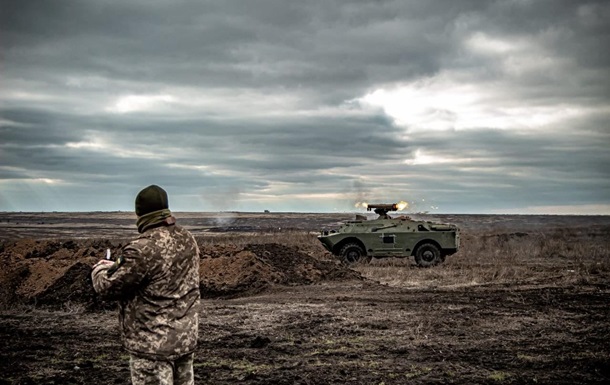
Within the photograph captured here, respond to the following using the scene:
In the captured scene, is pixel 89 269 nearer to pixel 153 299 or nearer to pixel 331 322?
pixel 331 322

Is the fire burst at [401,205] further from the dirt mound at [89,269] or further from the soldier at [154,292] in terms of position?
the soldier at [154,292]

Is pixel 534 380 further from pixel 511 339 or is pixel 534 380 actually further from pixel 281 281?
pixel 281 281

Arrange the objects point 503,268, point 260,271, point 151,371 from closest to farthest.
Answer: point 151,371 < point 260,271 < point 503,268

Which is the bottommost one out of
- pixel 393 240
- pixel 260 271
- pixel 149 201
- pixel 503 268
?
pixel 503 268

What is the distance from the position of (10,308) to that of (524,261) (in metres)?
19.2

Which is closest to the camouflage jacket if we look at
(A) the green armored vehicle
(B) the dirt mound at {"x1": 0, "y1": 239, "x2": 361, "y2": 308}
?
(B) the dirt mound at {"x1": 0, "y1": 239, "x2": 361, "y2": 308}

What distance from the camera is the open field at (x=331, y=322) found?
862 cm

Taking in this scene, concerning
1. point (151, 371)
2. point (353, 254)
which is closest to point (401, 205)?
point (353, 254)

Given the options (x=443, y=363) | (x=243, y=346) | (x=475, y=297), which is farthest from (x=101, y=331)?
(x=475, y=297)

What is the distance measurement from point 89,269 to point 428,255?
11.9 m

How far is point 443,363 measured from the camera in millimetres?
8938

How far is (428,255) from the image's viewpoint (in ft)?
77.1

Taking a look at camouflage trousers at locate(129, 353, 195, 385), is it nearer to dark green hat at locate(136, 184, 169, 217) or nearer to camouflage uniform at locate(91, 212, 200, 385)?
camouflage uniform at locate(91, 212, 200, 385)

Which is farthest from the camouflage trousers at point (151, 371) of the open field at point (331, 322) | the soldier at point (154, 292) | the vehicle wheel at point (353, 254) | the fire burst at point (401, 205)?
the fire burst at point (401, 205)
